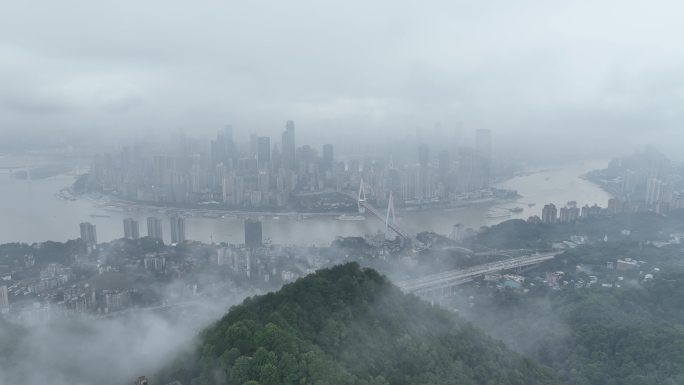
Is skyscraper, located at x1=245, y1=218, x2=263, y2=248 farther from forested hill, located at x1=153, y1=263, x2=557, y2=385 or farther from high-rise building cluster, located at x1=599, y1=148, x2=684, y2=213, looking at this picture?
high-rise building cluster, located at x1=599, y1=148, x2=684, y2=213

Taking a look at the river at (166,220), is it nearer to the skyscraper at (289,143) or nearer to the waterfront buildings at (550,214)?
the waterfront buildings at (550,214)

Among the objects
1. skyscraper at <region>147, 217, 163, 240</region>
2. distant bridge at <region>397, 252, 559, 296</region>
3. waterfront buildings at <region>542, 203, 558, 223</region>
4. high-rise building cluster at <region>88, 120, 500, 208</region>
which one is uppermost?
high-rise building cluster at <region>88, 120, 500, 208</region>

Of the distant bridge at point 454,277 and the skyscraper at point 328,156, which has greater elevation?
the skyscraper at point 328,156

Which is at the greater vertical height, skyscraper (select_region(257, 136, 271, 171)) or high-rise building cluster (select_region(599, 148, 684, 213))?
skyscraper (select_region(257, 136, 271, 171))

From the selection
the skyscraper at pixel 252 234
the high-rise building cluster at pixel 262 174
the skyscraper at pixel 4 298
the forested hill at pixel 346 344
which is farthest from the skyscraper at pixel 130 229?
the forested hill at pixel 346 344

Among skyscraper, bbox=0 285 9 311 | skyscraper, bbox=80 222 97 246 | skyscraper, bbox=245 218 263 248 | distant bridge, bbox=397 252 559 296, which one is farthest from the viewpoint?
skyscraper, bbox=245 218 263 248

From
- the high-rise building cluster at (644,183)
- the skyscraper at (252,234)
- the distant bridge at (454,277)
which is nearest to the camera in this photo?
the distant bridge at (454,277)

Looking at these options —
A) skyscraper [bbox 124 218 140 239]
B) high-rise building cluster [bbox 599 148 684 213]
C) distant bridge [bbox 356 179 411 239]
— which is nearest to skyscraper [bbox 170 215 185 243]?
skyscraper [bbox 124 218 140 239]
